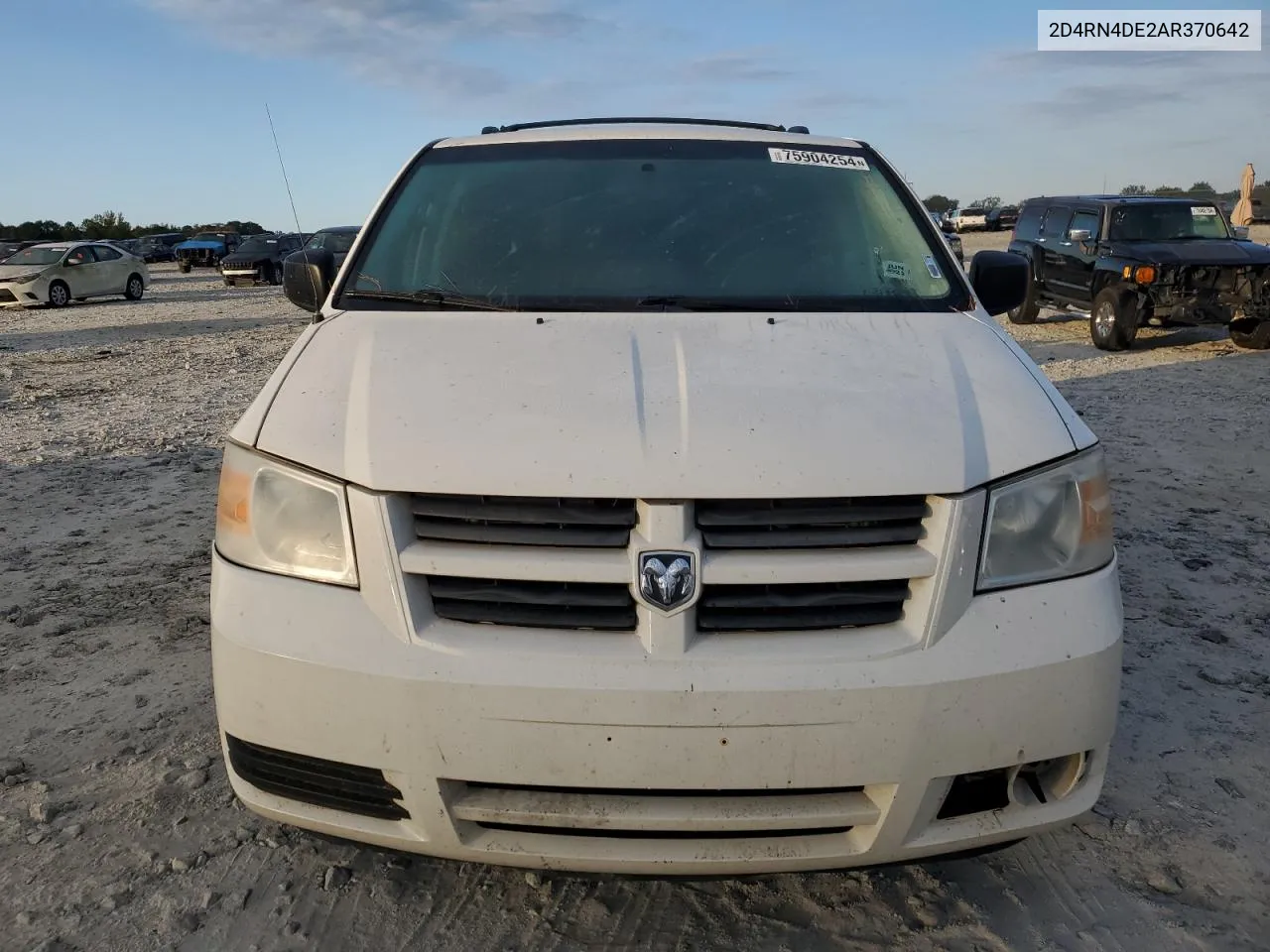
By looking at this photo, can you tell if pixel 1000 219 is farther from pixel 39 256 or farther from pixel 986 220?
pixel 39 256

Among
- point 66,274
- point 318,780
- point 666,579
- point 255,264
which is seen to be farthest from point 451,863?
point 255,264

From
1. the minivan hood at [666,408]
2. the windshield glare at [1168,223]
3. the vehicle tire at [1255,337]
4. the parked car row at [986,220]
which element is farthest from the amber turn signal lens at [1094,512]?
the parked car row at [986,220]

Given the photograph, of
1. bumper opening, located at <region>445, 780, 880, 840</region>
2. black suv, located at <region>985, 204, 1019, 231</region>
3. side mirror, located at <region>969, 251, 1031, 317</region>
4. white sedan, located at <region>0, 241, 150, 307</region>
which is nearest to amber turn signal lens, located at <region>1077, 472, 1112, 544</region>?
bumper opening, located at <region>445, 780, 880, 840</region>

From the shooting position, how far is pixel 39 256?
2202 centimetres

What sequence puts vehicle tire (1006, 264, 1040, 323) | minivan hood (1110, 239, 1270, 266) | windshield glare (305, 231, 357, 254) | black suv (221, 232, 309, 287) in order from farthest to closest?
1. black suv (221, 232, 309, 287)
2. windshield glare (305, 231, 357, 254)
3. vehicle tire (1006, 264, 1040, 323)
4. minivan hood (1110, 239, 1270, 266)

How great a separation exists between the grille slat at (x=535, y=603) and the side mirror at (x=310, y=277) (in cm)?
165

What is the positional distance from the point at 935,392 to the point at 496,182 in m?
1.74

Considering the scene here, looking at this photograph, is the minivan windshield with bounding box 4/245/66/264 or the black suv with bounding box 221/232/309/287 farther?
the black suv with bounding box 221/232/309/287

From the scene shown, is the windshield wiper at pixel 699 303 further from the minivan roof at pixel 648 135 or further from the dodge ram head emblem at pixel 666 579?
the dodge ram head emblem at pixel 666 579

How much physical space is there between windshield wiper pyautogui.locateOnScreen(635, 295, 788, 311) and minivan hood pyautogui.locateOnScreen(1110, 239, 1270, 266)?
33.8ft

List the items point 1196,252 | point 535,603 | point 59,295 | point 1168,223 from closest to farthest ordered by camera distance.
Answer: point 535,603, point 1196,252, point 1168,223, point 59,295

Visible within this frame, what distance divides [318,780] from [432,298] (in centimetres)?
140

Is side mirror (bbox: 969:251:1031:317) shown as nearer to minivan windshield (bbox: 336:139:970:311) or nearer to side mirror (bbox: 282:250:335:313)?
minivan windshield (bbox: 336:139:970:311)

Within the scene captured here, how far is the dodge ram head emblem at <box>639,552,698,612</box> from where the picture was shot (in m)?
1.92
